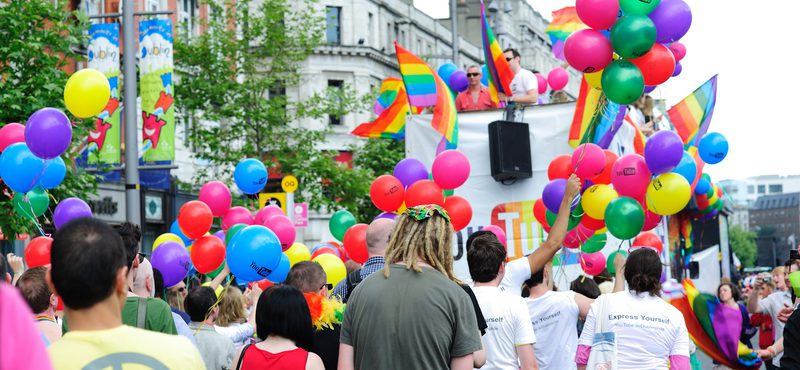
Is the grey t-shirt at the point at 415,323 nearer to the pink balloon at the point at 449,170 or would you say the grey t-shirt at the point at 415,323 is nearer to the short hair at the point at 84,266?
the short hair at the point at 84,266

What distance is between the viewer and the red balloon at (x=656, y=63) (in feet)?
25.8

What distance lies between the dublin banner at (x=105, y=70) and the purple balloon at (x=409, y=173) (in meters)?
8.45

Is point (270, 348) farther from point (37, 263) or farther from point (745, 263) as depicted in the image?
point (745, 263)

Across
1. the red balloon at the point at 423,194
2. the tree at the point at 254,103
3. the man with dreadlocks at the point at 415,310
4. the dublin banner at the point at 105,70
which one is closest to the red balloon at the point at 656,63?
the red balloon at the point at 423,194

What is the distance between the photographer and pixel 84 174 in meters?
15.6

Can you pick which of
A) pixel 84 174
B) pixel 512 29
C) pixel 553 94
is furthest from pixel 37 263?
pixel 512 29

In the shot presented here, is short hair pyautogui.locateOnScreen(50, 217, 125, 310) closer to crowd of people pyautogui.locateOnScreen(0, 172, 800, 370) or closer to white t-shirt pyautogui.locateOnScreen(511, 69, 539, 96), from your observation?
crowd of people pyautogui.locateOnScreen(0, 172, 800, 370)

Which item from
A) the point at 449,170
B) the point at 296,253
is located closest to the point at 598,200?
the point at 449,170

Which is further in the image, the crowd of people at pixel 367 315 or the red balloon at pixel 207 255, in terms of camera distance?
the red balloon at pixel 207 255

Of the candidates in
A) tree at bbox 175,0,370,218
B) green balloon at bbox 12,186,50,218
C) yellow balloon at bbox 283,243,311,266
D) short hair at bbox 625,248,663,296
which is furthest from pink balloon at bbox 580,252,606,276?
tree at bbox 175,0,370,218

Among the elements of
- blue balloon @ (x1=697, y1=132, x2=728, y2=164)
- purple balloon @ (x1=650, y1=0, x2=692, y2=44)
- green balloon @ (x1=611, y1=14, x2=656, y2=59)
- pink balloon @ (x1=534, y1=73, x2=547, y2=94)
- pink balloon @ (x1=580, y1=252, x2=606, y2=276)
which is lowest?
pink balloon @ (x1=580, y1=252, x2=606, y2=276)

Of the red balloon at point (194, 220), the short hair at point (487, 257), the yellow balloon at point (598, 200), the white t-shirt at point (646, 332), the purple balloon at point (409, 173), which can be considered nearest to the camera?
the short hair at point (487, 257)

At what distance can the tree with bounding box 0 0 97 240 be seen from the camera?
1470 cm

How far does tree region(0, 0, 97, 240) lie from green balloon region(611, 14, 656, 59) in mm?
8744
